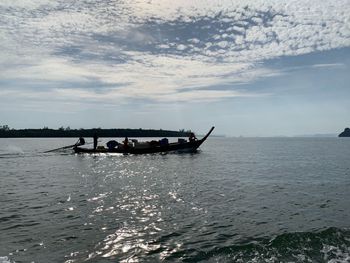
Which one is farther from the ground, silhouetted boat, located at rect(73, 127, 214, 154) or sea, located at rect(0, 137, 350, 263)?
silhouetted boat, located at rect(73, 127, 214, 154)

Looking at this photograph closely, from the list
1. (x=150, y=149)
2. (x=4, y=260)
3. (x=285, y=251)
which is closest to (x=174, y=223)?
(x=285, y=251)

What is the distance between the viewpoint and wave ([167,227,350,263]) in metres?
11.4

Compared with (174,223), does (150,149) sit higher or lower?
higher

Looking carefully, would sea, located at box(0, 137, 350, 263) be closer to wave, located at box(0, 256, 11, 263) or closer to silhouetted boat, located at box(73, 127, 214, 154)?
wave, located at box(0, 256, 11, 263)

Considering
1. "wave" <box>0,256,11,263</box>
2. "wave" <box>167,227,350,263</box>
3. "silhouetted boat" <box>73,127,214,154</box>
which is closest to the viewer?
"wave" <box>0,256,11,263</box>

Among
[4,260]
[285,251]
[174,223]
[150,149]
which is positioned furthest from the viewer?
[150,149]

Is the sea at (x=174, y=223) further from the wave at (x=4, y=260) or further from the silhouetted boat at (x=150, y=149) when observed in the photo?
the silhouetted boat at (x=150, y=149)

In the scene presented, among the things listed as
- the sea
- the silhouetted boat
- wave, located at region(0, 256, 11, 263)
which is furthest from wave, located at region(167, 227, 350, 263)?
the silhouetted boat

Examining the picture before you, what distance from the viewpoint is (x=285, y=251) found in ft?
39.8

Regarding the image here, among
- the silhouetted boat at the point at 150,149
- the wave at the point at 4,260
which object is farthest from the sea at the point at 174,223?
the silhouetted boat at the point at 150,149

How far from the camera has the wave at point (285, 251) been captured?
448 inches

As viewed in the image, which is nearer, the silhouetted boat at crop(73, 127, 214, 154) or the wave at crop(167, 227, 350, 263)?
the wave at crop(167, 227, 350, 263)

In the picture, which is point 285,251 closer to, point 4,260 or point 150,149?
point 4,260

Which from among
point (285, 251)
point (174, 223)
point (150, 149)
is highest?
point (150, 149)
